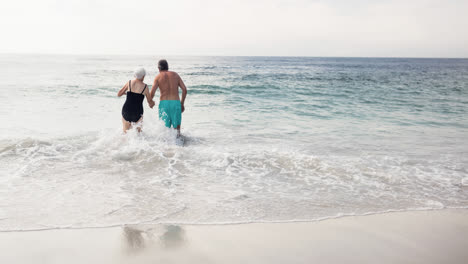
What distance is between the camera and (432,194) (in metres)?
4.32

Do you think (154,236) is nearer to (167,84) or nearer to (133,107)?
(133,107)

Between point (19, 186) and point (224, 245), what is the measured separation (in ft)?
9.88

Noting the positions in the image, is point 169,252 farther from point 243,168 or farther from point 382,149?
point 382,149

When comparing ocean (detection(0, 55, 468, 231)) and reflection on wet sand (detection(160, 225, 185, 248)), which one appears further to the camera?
ocean (detection(0, 55, 468, 231))

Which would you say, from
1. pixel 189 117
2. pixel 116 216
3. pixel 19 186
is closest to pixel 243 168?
pixel 116 216

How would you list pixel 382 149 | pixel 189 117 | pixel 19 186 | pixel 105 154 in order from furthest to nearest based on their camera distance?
pixel 189 117 → pixel 382 149 → pixel 105 154 → pixel 19 186

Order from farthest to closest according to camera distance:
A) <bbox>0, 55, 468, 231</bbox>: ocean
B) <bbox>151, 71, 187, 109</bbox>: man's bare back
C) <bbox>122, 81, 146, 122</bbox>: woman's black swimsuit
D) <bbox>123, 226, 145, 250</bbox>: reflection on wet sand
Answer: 1. <bbox>151, 71, 187, 109</bbox>: man's bare back
2. <bbox>122, 81, 146, 122</bbox>: woman's black swimsuit
3. <bbox>0, 55, 468, 231</bbox>: ocean
4. <bbox>123, 226, 145, 250</bbox>: reflection on wet sand

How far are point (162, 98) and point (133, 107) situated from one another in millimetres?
611

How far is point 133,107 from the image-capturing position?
6.39 m

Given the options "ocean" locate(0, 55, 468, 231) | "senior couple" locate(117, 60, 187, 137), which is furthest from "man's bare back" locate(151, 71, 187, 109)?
"ocean" locate(0, 55, 468, 231)

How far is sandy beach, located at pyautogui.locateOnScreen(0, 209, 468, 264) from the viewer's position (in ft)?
8.77

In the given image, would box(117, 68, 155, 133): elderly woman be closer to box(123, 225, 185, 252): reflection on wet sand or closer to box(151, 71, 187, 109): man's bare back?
box(151, 71, 187, 109): man's bare back

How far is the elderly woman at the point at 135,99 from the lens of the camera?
6176 millimetres

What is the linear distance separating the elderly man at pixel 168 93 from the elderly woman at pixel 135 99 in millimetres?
237
